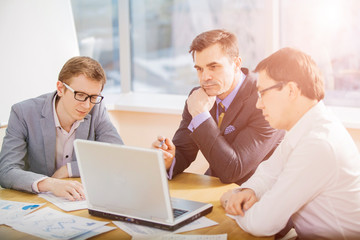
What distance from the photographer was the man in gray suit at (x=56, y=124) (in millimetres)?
2264

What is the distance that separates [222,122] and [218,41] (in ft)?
1.34

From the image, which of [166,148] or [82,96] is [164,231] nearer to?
[166,148]

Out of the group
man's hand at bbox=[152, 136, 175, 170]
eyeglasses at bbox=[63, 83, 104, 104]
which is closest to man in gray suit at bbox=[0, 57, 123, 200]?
eyeglasses at bbox=[63, 83, 104, 104]

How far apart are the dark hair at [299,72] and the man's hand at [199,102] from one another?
597mm

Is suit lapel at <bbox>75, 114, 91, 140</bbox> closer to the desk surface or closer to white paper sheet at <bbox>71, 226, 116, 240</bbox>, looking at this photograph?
the desk surface

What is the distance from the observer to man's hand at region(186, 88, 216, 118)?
2.27m

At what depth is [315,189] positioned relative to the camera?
1.52 m

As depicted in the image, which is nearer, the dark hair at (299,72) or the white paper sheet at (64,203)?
the dark hair at (299,72)

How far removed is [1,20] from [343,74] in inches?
95.3

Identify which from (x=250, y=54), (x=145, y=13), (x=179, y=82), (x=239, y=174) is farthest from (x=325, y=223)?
(x=145, y=13)

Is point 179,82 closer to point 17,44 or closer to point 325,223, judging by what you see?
point 17,44

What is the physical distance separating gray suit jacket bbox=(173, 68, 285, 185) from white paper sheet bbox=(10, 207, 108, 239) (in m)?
0.65

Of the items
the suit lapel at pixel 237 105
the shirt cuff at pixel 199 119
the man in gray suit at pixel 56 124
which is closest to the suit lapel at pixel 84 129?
the man in gray suit at pixel 56 124

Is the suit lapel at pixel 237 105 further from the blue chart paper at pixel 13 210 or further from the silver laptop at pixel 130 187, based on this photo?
the blue chart paper at pixel 13 210
